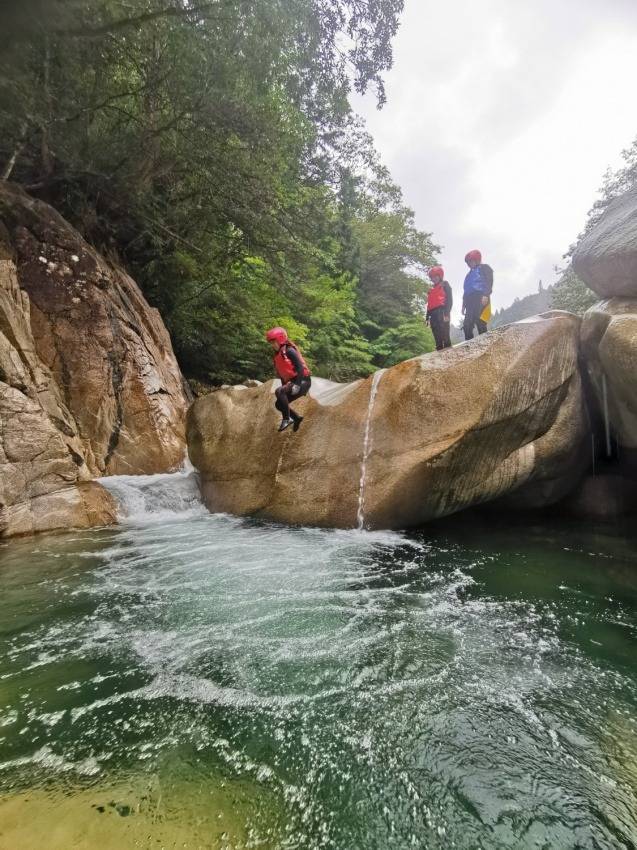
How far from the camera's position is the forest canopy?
6.48 metres

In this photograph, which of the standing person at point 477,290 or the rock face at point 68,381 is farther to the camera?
the standing person at point 477,290

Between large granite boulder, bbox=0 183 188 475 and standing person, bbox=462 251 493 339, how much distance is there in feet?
20.8

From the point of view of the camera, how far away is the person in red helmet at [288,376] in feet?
22.1

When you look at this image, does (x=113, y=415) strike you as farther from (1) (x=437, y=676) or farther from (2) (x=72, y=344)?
(1) (x=437, y=676)

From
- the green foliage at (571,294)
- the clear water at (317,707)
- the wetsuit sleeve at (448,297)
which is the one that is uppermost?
the green foliage at (571,294)

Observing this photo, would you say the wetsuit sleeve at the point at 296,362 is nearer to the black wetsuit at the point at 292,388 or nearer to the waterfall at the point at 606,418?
the black wetsuit at the point at 292,388

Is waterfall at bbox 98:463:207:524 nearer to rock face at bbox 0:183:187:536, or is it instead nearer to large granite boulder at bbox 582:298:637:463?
rock face at bbox 0:183:187:536

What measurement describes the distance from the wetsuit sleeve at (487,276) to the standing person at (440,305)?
2.04ft

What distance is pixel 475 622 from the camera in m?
3.40

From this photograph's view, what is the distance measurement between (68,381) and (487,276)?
7.97 metres

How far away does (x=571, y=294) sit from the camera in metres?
16.6

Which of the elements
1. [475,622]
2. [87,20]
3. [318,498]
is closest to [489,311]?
[318,498]

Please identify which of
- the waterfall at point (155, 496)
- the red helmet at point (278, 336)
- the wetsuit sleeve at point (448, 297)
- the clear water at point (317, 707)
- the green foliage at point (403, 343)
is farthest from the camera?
the green foliage at point (403, 343)

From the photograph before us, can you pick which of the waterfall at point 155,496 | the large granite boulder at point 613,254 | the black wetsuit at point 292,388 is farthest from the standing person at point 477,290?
the waterfall at point 155,496
